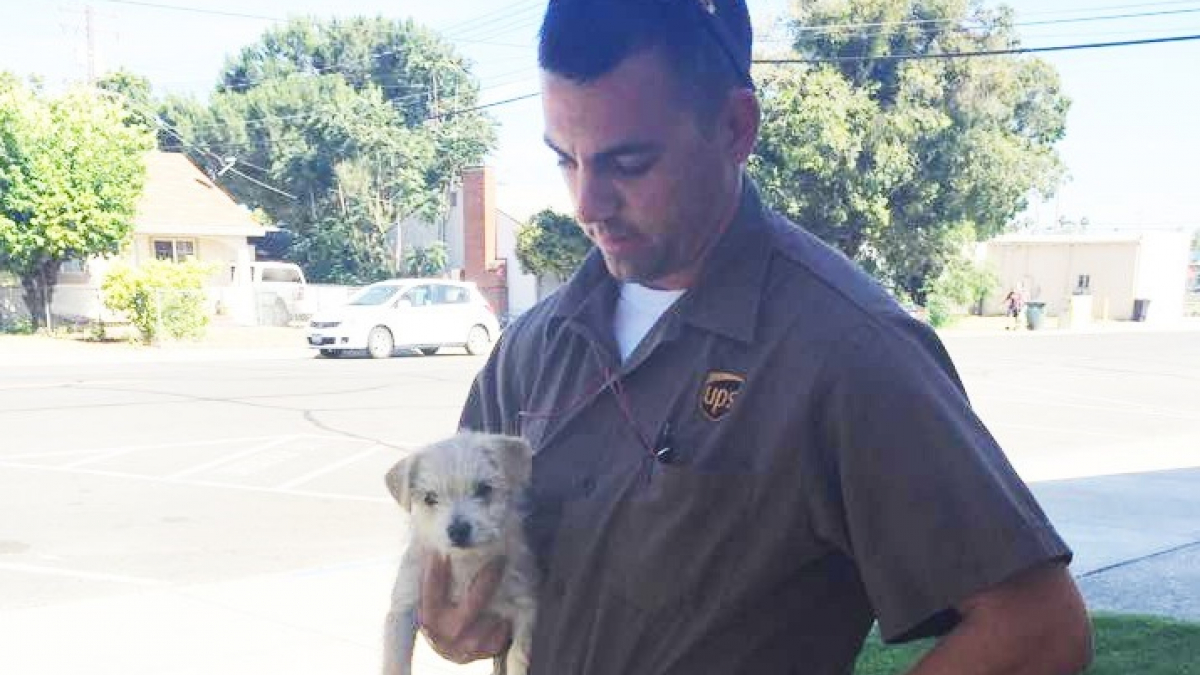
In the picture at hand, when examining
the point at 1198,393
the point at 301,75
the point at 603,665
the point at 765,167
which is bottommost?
the point at 1198,393

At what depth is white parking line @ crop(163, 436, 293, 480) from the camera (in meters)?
11.2

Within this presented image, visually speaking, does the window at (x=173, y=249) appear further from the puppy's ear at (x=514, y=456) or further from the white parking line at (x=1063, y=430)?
the puppy's ear at (x=514, y=456)

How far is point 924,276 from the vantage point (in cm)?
4303

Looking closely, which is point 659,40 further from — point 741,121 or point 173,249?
point 173,249

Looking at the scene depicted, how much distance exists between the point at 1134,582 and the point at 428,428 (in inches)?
363

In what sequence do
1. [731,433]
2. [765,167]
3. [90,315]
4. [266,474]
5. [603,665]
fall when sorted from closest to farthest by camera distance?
[731,433]
[603,665]
[266,474]
[90,315]
[765,167]

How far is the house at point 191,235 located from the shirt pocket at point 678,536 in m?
37.1

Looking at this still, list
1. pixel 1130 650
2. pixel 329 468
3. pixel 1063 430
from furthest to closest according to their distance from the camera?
pixel 1063 430 → pixel 329 468 → pixel 1130 650

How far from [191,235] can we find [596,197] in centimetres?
4214

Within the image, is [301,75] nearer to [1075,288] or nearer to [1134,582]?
[1075,288]

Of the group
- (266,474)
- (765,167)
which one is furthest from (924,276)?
(266,474)

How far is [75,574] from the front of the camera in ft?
25.5

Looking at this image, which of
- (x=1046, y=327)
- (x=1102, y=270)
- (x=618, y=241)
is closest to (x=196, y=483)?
(x=618, y=241)

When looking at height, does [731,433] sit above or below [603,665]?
above
